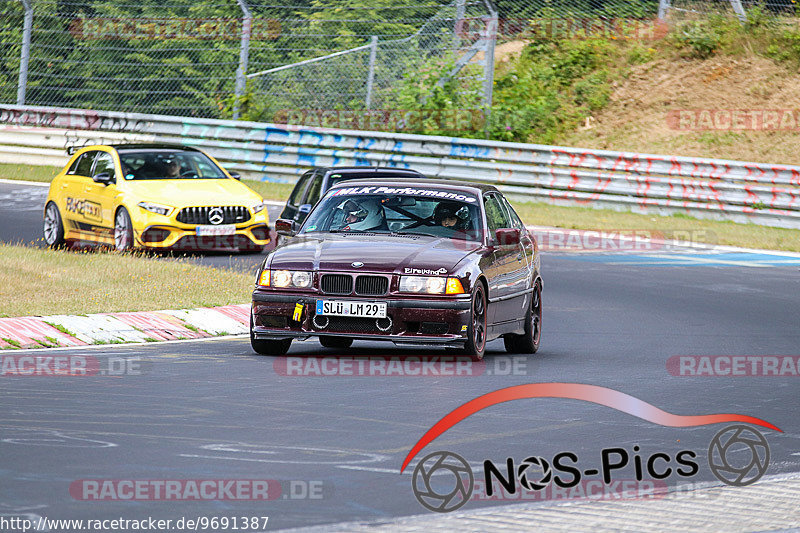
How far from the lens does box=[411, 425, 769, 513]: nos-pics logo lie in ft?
21.6

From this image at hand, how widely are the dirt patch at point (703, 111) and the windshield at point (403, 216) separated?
17.3m

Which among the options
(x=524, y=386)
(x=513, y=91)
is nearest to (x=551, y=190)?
(x=513, y=91)

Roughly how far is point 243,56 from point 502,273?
19.0 meters

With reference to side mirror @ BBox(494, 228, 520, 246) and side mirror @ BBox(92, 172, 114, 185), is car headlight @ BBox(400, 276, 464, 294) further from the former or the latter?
side mirror @ BBox(92, 172, 114, 185)

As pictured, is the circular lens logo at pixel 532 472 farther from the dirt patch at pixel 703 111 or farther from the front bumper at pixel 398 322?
the dirt patch at pixel 703 111

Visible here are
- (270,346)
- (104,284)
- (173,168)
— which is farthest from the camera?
(173,168)

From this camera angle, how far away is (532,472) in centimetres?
Answer: 709

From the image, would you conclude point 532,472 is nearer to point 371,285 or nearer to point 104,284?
point 371,285

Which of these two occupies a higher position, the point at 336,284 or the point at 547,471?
the point at 336,284

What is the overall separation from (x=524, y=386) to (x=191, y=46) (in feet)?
71.1

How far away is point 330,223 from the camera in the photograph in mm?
12141

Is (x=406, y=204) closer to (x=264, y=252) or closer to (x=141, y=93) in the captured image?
(x=264, y=252)

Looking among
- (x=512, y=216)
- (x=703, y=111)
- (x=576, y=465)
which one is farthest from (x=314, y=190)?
(x=703, y=111)

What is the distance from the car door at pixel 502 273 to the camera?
11.6 metres
